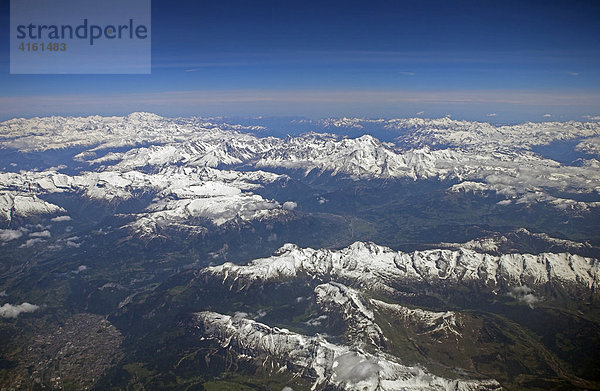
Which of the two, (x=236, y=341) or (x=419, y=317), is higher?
(x=419, y=317)

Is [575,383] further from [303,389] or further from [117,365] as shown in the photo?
[117,365]

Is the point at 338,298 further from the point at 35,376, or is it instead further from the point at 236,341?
the point at 35,376

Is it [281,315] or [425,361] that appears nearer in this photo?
[425,361]

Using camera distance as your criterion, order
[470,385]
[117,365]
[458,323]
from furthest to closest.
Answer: [117,365] < [458,323] < [470,385]

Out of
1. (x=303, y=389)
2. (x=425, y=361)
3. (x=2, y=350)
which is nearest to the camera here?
(x=303, y=389)

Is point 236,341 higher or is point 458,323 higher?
point 458,323

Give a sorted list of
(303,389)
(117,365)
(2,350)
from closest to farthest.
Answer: (303,389)
(117,365)
(2,350)

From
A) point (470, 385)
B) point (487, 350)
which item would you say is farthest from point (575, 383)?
point (470, 385)

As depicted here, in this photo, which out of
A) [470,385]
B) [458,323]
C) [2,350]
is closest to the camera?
[470,385]

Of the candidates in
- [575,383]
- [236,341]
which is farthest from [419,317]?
[236,341]

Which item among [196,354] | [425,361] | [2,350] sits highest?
[425,361]
